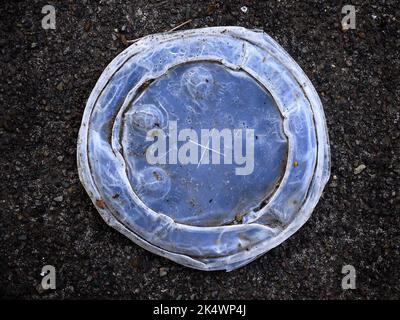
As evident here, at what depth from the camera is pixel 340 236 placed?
1614 millimetres

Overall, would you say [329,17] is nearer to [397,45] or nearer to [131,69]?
[397,45]

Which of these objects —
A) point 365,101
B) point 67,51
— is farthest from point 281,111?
point 67,51

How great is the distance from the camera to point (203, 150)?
1.57m

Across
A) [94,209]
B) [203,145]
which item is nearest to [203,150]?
[203,145]

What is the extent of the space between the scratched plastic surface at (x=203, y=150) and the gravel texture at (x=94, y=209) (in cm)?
7

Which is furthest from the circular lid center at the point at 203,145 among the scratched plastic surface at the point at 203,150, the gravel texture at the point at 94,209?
the gravel texture at the point at 94,209

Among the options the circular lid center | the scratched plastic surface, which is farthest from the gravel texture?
the circular lid center

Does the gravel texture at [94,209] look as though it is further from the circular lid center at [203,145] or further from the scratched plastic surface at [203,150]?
the circular lid center at [203,145]

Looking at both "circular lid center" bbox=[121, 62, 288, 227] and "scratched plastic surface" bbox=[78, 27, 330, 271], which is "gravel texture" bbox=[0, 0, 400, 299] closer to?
"scratched plastic surface" bbox=[78, 27, 330, 271]

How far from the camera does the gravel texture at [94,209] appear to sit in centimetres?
159

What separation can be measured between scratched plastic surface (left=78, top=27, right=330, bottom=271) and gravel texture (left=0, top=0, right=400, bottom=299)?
66 millimetres

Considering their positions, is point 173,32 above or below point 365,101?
above

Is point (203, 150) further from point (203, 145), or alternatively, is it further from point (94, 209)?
point (94, 209)

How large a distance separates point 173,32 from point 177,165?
414 mm
